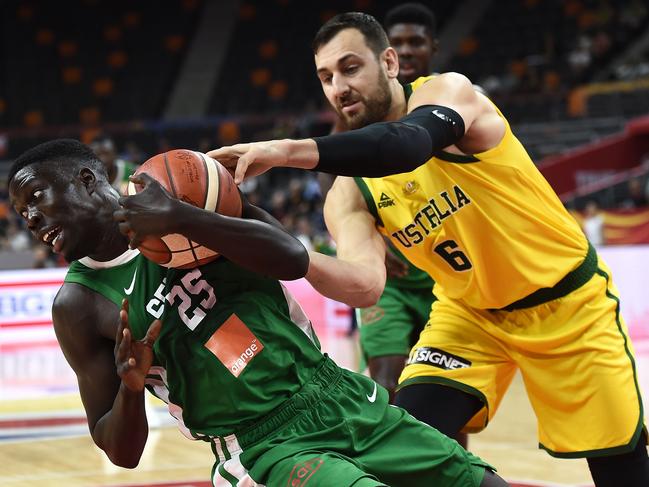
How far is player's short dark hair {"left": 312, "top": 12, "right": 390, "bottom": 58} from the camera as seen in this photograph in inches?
146

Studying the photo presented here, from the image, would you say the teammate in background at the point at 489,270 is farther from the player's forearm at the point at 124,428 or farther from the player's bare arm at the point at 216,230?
the player's forearm at the point at 124,428

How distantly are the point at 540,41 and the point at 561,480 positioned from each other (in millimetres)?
21117

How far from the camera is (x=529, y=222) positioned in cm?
398

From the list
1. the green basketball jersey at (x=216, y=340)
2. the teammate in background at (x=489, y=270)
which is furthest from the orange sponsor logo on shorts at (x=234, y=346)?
the teammate in background at (x=489, y=270)

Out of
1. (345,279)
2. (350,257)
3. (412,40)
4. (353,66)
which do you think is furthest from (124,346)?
(412,40)

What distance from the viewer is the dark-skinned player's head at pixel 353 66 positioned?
3682mm

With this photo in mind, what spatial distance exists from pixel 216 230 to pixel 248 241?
0.10 meters

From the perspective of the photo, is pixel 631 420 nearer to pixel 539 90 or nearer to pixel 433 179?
pixel 433 179

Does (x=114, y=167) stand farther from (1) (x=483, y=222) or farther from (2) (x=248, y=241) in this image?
(2) (x=248, y=241)

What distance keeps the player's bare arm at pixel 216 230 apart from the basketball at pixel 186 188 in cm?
10

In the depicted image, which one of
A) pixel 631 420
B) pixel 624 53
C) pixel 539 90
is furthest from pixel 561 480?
pixel 624 53

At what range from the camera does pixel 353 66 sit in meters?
3.71

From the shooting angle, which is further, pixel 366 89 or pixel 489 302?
pixel 489 302

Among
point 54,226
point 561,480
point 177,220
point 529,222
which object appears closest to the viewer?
point 177,220
